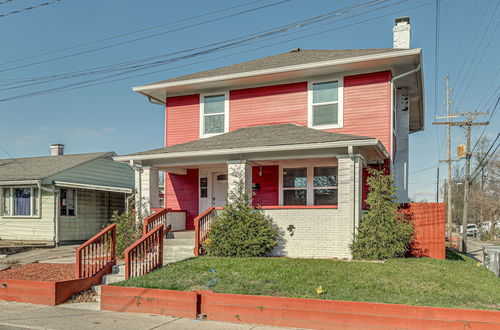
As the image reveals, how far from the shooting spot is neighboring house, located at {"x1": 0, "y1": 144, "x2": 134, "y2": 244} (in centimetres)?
1914

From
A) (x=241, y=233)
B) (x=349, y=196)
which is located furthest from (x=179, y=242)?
(x=349, y=196)

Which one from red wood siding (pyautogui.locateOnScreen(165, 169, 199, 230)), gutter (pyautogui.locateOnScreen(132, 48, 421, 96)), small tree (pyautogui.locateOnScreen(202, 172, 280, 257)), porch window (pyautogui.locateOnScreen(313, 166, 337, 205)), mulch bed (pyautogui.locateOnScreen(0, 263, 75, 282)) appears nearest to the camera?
mulch bed (pyautogui.locateOnScreen(0, 263, 75, 282))

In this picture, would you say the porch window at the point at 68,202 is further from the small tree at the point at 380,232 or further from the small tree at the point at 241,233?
the small tree at the point at 380,232

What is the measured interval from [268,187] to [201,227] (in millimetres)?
3694

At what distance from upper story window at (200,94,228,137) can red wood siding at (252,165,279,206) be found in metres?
2.27

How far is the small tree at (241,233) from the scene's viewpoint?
11.1 m

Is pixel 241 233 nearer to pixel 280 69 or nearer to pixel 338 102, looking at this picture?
pixel 338 102

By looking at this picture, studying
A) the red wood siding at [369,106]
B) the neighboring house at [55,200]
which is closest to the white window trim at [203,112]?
the red wood siding at [369,106]

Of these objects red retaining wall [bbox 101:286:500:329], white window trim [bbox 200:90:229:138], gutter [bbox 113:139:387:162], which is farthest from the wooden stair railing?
white window trim [bbox 200:90:229:138]

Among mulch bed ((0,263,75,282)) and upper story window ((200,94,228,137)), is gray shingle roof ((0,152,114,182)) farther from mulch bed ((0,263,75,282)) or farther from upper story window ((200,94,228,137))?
upper story window ((200,94,228,137))

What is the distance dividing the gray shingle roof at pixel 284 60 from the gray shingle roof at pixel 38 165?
783 cm

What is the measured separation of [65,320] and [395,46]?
1373 cm

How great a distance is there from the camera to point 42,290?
28.5 ft

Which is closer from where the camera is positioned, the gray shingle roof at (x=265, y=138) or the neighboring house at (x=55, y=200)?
the gray shingle roof at (x=265, y=138)
